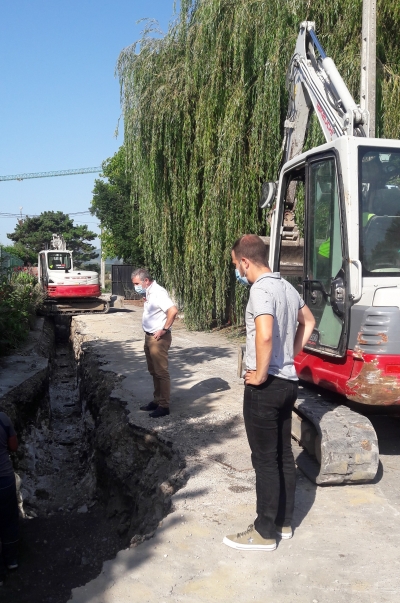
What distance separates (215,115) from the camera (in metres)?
11.8

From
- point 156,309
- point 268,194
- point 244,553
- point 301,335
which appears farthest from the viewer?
point 156,309

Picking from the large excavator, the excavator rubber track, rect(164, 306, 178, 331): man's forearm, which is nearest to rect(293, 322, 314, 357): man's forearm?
the large excavator

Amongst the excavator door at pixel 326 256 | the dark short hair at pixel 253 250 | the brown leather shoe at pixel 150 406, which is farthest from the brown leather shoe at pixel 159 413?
the dark short hair at pixel 253 250

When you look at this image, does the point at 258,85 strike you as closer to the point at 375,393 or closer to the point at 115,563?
the point at 375,393

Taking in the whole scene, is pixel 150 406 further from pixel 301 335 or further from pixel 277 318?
pixel 277 318

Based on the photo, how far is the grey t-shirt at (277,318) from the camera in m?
3.30

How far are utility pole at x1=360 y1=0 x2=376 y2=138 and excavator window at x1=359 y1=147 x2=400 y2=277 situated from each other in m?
2.51

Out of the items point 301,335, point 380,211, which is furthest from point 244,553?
point 380,211

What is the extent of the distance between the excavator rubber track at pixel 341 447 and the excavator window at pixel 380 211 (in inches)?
43.1

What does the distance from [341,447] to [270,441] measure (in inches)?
38.6

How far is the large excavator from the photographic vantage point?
4.11 meters

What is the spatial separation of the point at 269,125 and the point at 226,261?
112 inches

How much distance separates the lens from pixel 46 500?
6.20m

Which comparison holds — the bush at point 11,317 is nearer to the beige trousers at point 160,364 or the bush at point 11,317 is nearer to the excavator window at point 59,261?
the beige trousers at point 160,364
